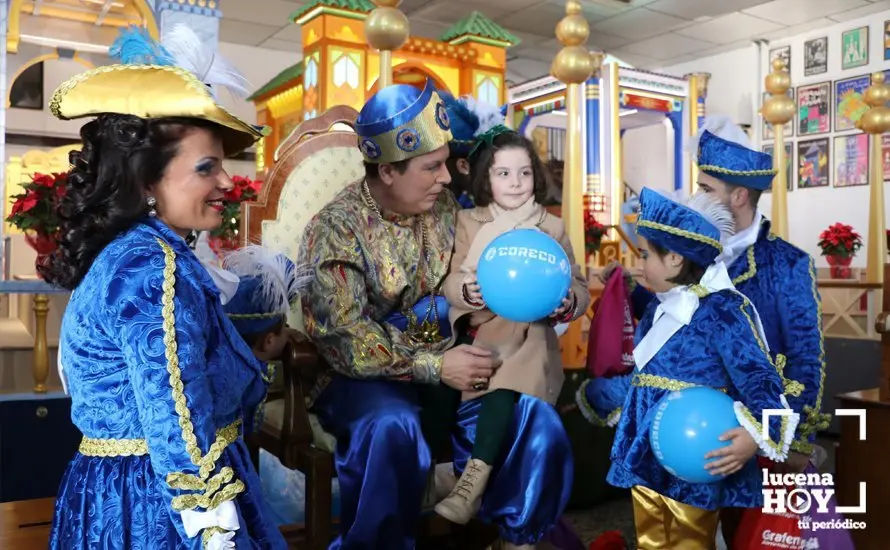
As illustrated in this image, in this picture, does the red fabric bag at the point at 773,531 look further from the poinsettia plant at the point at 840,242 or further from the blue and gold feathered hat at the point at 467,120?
the poinsettia plant at the point at 840,242

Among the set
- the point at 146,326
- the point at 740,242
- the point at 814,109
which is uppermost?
the point at 814,109

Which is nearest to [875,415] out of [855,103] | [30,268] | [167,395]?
[167,395]

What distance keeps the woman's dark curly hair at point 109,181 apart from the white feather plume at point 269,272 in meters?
0.69

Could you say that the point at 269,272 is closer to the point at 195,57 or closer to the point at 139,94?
the point at 195,57

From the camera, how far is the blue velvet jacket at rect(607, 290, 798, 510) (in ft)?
6.77

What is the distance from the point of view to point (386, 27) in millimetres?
3236

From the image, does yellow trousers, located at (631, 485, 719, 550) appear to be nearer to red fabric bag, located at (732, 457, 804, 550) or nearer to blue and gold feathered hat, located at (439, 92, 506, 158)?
red fabric bag, located at (732, 457, 804, 550)

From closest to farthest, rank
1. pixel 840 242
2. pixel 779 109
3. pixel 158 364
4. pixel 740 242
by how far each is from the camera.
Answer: pixel 158 364 < pixel 740 242 < pixel 779 109 < pixel 840 242

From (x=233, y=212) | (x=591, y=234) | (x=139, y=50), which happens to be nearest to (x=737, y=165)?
(x=139, y=50)

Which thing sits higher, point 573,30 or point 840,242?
point 573,30

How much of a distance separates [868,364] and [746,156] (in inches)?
172

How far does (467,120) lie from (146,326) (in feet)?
5.01

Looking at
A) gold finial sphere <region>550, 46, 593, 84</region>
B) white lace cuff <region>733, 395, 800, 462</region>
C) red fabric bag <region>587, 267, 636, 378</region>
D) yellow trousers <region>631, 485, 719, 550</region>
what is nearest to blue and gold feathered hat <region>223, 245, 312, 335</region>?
red fabric bag <region>587, 267, 636, 378</region>

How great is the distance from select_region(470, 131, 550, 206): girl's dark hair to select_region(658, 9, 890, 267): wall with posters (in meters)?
8.63
